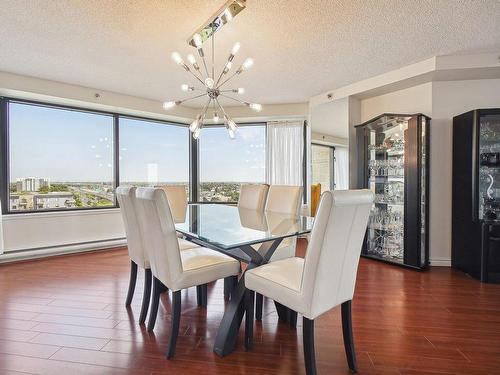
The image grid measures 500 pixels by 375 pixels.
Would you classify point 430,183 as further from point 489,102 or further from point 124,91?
point 124,91

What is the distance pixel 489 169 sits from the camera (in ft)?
10.5

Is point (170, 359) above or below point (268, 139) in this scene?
below

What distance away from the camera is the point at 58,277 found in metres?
3.21

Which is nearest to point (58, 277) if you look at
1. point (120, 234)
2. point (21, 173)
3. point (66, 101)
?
point (120, 234)

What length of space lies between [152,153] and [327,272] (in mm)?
4548

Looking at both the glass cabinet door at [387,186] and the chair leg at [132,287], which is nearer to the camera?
the chair leg at [132,287]

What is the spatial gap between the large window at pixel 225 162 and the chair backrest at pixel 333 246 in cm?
400

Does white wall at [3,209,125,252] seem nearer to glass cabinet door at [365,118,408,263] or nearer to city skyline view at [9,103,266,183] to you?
city skyline view at [9,103,266,183]

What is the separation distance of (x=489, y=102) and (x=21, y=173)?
6.39 meters

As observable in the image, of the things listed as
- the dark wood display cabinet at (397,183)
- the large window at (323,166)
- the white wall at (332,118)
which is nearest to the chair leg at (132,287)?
the dark wood display cabinet at (397,183)

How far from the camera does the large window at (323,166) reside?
472cm

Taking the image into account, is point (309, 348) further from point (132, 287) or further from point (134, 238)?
point (132, 287)

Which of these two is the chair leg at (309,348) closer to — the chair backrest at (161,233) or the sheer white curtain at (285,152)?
the chair backrest at (161,233)

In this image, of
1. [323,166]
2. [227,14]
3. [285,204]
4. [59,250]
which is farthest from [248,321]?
[59,250]
